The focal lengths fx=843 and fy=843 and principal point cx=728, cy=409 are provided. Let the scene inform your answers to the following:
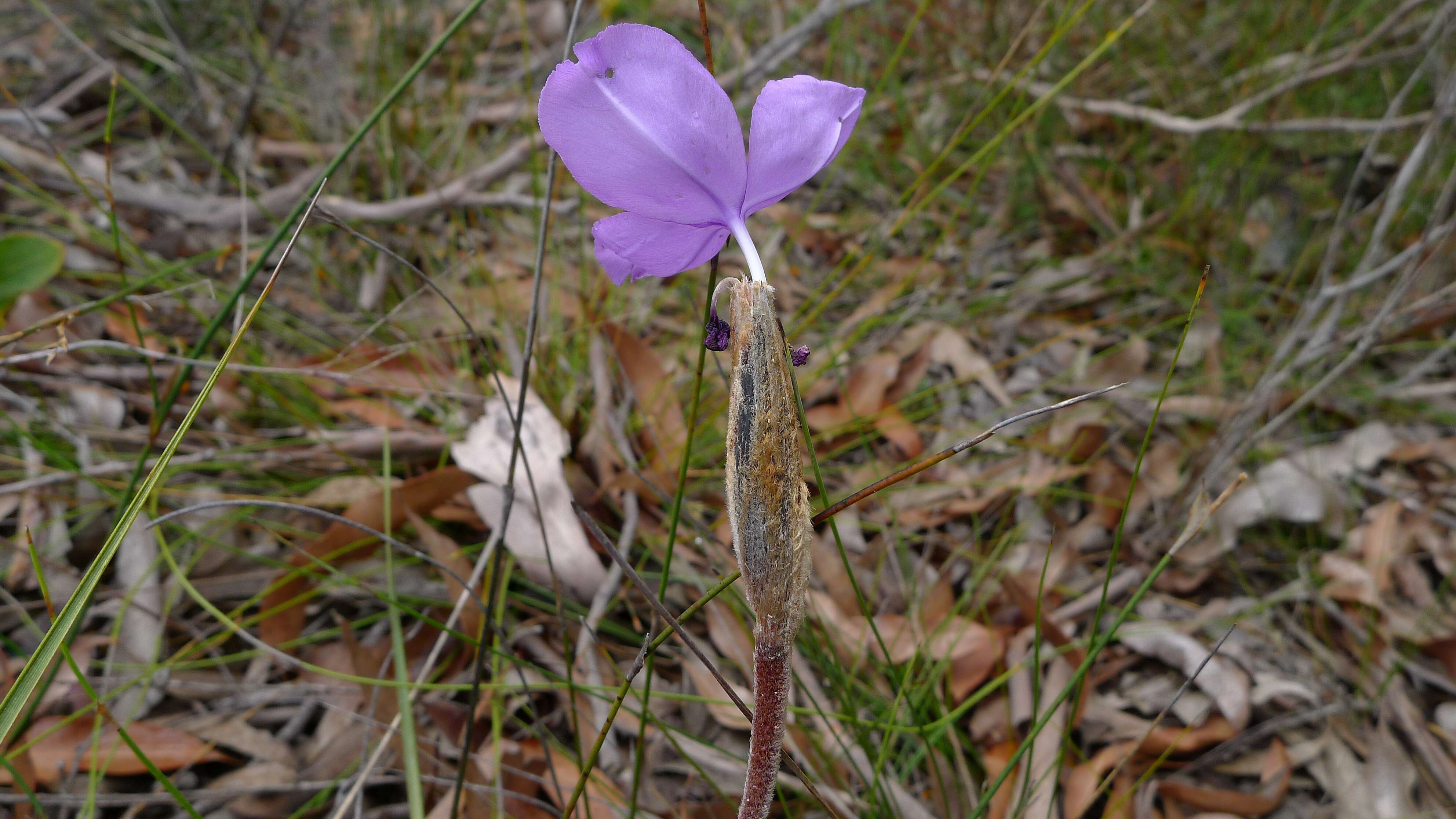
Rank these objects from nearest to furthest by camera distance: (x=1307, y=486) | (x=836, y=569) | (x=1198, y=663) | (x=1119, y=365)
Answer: (x=1198, y=663), (x=836, y=569), (x=1307, y=486), (x=1119, y=365)

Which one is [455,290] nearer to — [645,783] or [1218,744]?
[645,783]

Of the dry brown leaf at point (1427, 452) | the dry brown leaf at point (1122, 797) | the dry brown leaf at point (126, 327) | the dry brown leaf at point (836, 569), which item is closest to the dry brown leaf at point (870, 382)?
the dry brown leaf at point (836, 569)

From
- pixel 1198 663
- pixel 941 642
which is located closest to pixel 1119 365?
pixel 1198 663

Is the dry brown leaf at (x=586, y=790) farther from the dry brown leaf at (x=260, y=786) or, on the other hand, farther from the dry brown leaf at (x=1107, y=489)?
the dry brown leaf at (x=1107, y=489)

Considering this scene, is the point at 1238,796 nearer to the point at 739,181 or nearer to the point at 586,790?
the point at 586,790

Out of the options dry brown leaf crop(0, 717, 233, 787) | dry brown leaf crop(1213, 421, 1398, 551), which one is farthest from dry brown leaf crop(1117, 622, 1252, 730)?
dry brown leaf crop(0, 717, 233, 787)

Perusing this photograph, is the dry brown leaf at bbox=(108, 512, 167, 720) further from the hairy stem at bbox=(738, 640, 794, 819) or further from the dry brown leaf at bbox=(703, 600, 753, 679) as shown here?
the hairy stem at bbox=(738, 640, 794, 819)
